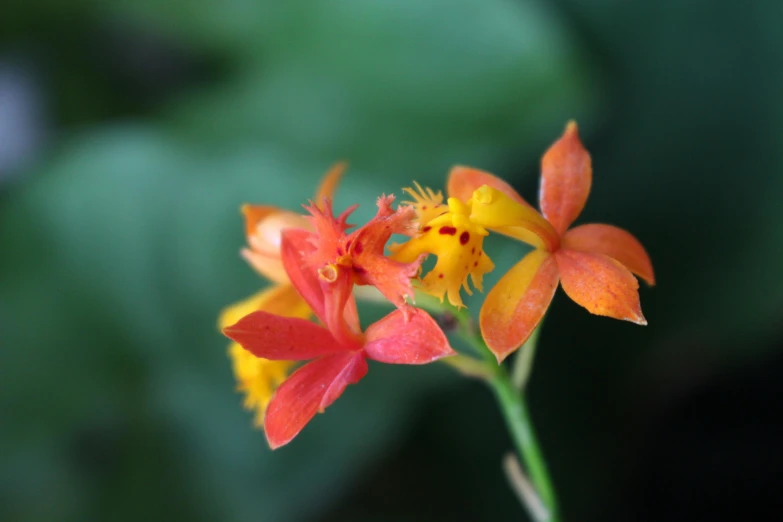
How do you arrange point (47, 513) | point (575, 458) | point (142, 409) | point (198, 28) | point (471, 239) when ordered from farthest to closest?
point (198, 28), point (575, 458), point (142, 409), point (47, 513), point (471, 239)

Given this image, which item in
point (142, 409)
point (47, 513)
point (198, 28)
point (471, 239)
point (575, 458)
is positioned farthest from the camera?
point (198, 28)

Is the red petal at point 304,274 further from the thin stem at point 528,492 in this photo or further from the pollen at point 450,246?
the thin stem at point 528,492

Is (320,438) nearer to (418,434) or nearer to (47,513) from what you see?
(418,434)

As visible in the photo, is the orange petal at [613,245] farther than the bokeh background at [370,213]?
No

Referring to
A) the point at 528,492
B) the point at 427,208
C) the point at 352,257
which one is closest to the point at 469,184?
the point at 427,208

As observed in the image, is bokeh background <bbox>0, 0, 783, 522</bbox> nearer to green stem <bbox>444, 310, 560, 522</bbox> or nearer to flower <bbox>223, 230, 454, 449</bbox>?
green stem <bbox>444, 310, 560, 522</bbox>

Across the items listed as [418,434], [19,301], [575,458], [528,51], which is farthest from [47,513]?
[528,51]

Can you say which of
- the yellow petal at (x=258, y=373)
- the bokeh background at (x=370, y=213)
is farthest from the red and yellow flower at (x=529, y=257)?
the bokeh background at (x=370, y=213)
